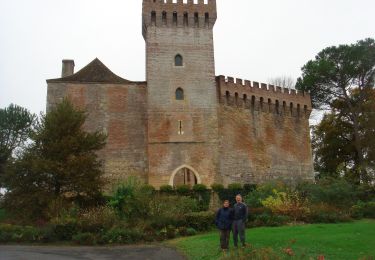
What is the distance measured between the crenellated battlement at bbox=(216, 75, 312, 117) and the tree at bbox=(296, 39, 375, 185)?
2638mm

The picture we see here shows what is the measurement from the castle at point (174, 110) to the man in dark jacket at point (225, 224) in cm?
1506

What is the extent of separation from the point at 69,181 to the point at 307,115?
2186 cm

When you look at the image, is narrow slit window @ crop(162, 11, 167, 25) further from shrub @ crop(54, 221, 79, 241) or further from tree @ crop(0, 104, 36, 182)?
shrub @ crop(54, 221, 79, 241)

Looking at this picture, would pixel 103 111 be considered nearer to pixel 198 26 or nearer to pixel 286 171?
pixel 198 26

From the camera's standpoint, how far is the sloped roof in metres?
30.3

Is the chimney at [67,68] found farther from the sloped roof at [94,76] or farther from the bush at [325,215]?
the bush at [325,215]

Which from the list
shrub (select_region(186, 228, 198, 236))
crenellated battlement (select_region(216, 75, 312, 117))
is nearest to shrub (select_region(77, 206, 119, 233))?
shrub (select_region(186, 228, 198, 236))

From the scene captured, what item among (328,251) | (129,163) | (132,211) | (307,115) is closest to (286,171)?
(307,115)

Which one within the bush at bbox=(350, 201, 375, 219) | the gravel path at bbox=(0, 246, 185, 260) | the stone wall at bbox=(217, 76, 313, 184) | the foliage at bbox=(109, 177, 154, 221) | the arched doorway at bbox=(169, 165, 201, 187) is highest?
the stone wall at bbox=(217, 76, 313, 184)

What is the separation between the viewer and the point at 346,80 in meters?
38.5

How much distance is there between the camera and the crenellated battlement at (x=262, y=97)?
32719mm

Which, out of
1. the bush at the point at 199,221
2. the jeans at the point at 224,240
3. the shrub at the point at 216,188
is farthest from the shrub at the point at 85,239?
the shrub at the point at 216,188

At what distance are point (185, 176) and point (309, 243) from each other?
18041 millimetres

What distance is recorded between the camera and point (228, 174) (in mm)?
30516
